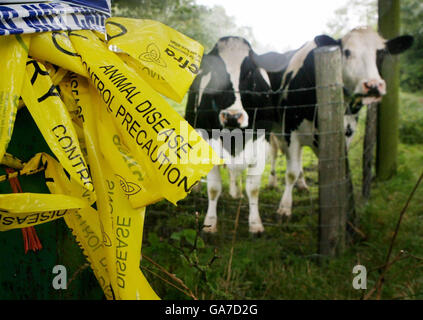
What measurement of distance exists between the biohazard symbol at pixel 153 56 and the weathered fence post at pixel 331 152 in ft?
4.92

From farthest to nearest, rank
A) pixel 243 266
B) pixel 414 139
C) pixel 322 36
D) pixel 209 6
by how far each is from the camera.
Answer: pixel 414 139 < pixel 322 36 < pixel 243 266 < pixel 209 6

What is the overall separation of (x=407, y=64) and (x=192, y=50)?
416 cm

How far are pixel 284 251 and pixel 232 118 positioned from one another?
0.99 metres

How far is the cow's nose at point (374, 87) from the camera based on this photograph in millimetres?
2098

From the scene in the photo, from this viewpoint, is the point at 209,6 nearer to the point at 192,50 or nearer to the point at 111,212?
the point at 192,50

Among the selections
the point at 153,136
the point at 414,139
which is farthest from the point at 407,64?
the point at 153,136

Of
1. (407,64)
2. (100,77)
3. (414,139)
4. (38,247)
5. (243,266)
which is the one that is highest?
(407,64)

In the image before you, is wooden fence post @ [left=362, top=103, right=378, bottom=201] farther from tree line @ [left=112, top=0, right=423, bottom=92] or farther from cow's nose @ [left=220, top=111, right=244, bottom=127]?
cow's nose @ [left=220, top=111, right=244, bottom=127]

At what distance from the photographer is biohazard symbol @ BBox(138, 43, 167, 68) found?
0.71 meters

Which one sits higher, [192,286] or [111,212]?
[111,212]

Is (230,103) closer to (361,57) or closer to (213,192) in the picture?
(213,192)

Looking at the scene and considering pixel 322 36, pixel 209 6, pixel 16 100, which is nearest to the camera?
pixel 16 100

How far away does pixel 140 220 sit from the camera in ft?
2.28

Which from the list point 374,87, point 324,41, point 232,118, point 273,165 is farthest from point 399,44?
point 273,165
